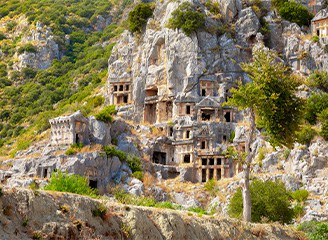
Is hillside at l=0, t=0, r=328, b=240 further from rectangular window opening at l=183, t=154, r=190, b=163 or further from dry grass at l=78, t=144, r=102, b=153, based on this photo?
rectangular window opening at l=183, t=154, r=190, b=163

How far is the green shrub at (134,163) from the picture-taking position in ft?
202

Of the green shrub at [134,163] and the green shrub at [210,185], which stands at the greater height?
the green shrub at [134,163]

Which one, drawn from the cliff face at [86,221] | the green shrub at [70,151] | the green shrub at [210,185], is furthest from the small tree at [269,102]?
the green shrub at [70,151]

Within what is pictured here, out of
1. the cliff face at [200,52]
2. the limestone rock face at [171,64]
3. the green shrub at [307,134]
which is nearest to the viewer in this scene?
the green shrub at [307,134]

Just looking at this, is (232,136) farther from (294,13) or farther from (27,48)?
(27,48)

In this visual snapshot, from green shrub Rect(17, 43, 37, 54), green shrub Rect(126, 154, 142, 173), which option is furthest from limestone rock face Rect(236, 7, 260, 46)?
green shrub Rect(17, 43, 37, 54)

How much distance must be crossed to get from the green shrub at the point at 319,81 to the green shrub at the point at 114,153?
25700 millimetres

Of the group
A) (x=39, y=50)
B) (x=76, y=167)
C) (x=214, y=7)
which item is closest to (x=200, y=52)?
(x=214, y=7)

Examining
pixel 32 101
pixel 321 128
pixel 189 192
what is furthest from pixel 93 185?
pixel 32 101

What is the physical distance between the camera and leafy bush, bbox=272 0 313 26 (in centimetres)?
8062

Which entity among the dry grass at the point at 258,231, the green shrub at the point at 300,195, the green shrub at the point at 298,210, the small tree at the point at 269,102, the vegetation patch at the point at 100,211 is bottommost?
the green shrub at the point at 298,210

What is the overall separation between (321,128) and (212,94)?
612 inches

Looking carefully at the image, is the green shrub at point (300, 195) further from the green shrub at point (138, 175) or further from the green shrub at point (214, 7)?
the green shrub at point (214, 7)

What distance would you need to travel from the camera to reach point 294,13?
80.4m
